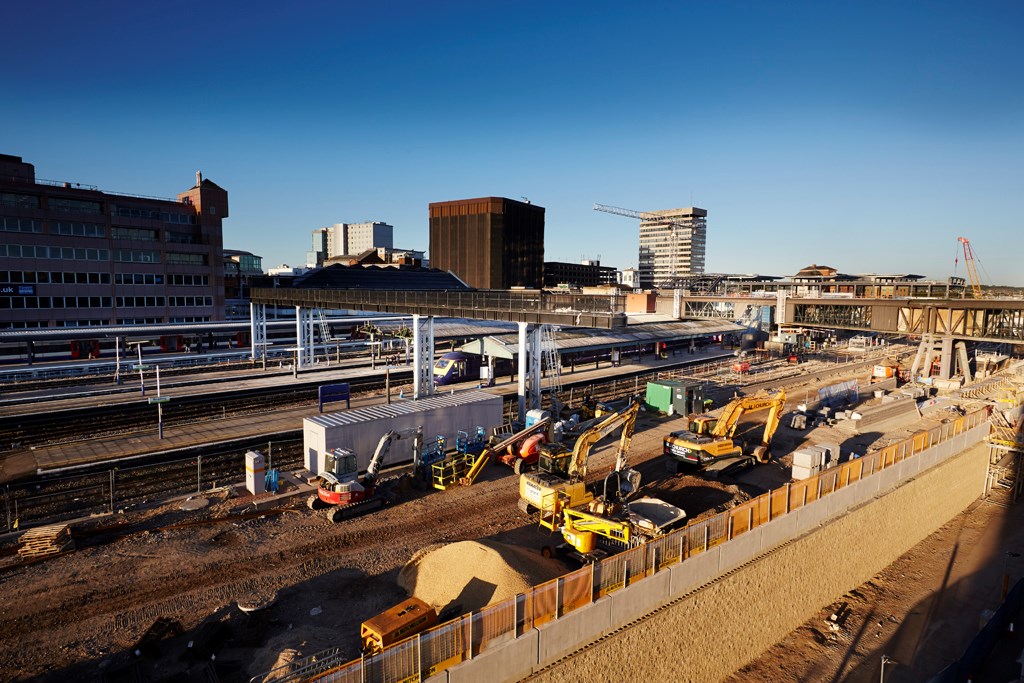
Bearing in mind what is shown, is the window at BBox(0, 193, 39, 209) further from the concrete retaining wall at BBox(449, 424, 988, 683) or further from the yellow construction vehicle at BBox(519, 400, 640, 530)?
the concrete retaining wall at BBox(449, 424, 988, 683)

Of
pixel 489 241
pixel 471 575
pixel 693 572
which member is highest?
pixel 489 241

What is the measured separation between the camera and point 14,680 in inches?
494

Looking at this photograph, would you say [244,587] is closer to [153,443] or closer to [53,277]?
[153,443]

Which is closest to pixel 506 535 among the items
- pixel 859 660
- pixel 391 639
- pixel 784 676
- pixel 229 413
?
pixel 391 639

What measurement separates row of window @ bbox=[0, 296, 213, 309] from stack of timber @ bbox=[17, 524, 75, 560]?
5655 centimetres

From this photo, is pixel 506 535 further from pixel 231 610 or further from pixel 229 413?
pixel 229 413

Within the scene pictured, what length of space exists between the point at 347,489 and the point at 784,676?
16636 mm

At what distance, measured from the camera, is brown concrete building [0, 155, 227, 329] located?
60.3m

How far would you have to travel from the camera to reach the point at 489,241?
562ft

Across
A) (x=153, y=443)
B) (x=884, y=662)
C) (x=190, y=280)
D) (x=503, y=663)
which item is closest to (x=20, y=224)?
(x=190, y=280)

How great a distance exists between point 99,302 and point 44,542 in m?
58.6

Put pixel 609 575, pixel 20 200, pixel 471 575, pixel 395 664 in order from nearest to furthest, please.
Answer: pixel 395 664 → pixel 609 575 → pixel 471 575 → pixel 20 200

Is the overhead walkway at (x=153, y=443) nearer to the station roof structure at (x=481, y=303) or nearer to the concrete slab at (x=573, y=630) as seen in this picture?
the station roof structure at (x=481, y=303)

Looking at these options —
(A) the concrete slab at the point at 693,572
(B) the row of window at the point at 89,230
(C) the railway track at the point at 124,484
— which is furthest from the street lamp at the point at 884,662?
(B) the row of window at the point at 89,230
